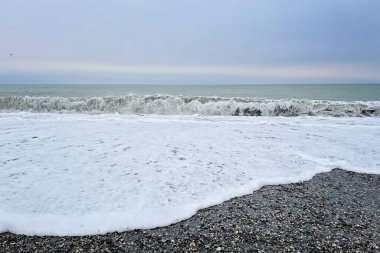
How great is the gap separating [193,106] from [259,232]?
16758 mm

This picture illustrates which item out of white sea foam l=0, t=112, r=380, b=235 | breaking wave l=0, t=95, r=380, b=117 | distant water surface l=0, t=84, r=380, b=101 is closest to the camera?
white sea foam l=0, t=112, r=380, b=235

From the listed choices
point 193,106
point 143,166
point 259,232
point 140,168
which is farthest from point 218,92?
point 259,232

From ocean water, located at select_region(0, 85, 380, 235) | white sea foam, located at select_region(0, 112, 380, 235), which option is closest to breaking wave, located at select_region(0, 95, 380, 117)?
ocean water, located at select_region(0, 85, 380, 235)

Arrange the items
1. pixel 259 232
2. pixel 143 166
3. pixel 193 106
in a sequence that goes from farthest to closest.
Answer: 1. pixel 193 106
2. pixel 143 166
3. pixel 259 232

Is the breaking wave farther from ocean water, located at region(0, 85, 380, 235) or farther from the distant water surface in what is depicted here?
the distant water surface

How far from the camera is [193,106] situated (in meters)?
20.3

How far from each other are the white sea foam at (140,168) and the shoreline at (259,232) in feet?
0.71

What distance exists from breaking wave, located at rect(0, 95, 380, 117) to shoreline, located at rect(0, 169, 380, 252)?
14.2 meters

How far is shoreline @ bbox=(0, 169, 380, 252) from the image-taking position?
11.4 feet

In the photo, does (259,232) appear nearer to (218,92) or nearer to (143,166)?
(143,166)

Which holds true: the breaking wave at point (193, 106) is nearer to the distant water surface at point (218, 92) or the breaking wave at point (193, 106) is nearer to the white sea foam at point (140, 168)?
the white sea foam at point (140, 168)

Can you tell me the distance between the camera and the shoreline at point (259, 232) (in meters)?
3.48

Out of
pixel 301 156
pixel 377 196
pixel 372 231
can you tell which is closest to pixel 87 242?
pixel 372 231

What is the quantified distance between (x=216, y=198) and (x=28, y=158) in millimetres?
4247
